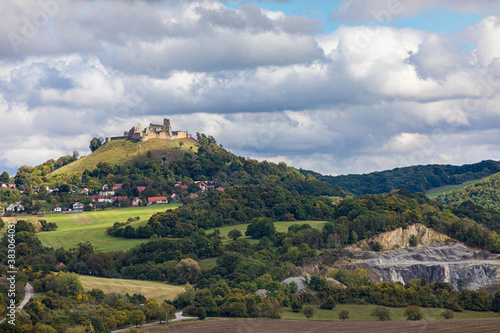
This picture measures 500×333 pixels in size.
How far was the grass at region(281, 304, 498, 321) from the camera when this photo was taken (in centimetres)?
6656

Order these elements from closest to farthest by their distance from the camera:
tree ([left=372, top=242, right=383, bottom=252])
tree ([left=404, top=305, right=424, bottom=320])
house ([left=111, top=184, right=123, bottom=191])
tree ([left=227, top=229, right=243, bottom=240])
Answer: tree ([left=404, top=305, right=424, bottom=320]), tree ([left=372, top=242, right=383, bottom=252]), tree ([left=227, top=229, right=243, bottom=240]), house ([left=111, top=184, right=123, bottom=191])

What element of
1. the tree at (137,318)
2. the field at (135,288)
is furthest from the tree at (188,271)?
the tree at (137,318)

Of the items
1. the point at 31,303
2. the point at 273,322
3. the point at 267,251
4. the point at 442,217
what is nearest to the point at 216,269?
the point at 267,251

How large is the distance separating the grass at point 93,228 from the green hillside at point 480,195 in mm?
82921

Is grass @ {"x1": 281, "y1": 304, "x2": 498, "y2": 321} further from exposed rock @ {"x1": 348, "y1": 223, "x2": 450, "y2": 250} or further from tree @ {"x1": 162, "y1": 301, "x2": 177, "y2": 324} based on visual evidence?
exposed rock @ {"x1": 348, "y1": 223, "x2": 450, "y2": 250}

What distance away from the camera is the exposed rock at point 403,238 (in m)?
99.8

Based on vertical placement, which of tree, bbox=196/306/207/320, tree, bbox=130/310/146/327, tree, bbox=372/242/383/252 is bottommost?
tree, bbox=196/306/207/320

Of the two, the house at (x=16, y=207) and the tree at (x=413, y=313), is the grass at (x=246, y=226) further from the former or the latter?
the house at (x=16, y=207)

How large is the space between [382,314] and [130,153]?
11740 centimetres

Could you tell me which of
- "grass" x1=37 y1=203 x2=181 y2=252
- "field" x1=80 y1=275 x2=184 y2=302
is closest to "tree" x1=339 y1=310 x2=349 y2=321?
"field" x1=80 y1=275 x2=184 y2=302

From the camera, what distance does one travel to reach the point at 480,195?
167375 mm

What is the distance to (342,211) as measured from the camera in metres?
114

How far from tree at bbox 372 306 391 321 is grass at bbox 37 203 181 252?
49834mm

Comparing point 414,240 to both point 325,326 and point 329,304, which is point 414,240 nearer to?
point 329,304
